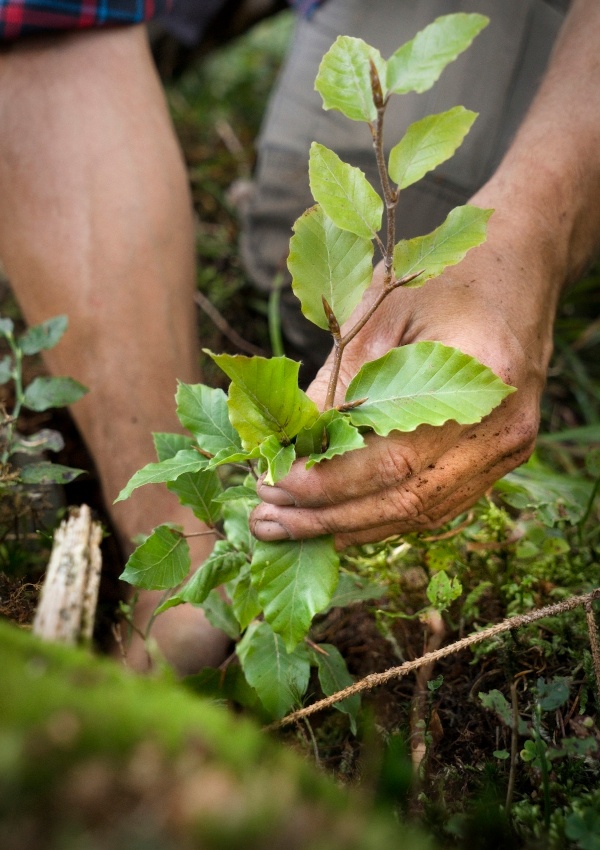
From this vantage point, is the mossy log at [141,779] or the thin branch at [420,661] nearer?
the mossy log at [141,779]

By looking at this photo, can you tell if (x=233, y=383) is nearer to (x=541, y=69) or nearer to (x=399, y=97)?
(x=399, y=97)

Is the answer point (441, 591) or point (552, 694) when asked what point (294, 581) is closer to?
point (441, 591)

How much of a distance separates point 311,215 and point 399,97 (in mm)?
1370

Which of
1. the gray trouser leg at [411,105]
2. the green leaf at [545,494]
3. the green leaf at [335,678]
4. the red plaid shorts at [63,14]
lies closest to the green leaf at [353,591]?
the green leaf at [335,678]

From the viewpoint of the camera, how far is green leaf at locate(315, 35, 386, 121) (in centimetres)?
80

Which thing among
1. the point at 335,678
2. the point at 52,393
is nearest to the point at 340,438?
the point at 335,678

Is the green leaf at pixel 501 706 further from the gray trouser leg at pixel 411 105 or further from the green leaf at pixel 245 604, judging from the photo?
the gray trouser leg at pixel 411 105

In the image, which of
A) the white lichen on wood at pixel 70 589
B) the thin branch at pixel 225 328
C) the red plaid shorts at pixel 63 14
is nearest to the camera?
the white lichen on wood at pixel 70 589

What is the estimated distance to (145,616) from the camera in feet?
4.82

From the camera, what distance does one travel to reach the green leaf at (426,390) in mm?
819

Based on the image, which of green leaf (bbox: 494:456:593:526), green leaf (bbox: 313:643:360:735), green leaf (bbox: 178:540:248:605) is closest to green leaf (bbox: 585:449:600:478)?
green leaf (bbox: 494:456:593:526)

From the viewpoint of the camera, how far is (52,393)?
1.28 m

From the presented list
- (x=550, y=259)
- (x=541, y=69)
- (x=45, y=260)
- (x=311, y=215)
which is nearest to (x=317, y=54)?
(x=541, y=69)

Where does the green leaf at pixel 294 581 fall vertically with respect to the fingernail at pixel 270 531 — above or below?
below
